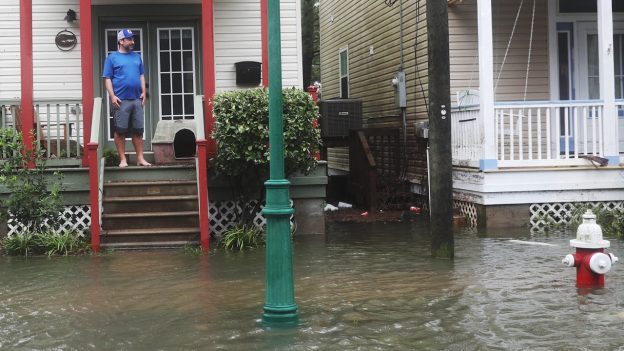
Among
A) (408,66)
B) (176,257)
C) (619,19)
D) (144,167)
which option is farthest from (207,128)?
(619,19)

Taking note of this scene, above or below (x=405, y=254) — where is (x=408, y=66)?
above

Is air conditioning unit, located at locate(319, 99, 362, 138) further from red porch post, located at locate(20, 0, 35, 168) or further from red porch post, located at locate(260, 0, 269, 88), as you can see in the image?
red porch post, located at locate(20, 0, 35, 168)

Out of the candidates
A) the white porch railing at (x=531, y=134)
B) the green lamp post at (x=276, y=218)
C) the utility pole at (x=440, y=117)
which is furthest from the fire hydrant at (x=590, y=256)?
the white porch railing at (x=531, y=134)

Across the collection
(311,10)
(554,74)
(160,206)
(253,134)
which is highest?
Result: (311,10)

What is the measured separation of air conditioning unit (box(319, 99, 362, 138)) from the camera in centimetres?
1559

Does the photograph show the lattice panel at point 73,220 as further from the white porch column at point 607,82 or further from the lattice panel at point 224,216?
the white porch column at point 607,82

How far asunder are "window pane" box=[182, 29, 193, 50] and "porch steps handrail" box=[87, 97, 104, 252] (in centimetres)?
286

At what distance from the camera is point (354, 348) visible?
5.32m

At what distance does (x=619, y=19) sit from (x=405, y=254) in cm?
747

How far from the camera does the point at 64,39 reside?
12.8m

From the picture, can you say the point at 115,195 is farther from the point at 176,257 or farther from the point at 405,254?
the point at 405,254

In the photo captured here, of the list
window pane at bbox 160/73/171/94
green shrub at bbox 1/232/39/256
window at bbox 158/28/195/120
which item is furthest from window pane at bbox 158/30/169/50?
green shrub at bbox 1/232/39/256

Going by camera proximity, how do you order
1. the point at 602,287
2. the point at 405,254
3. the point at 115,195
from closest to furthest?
the point at 602,287 → the point at 405,254 → the point at 115,195

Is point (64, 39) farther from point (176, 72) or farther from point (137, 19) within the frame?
point (176, 72)
